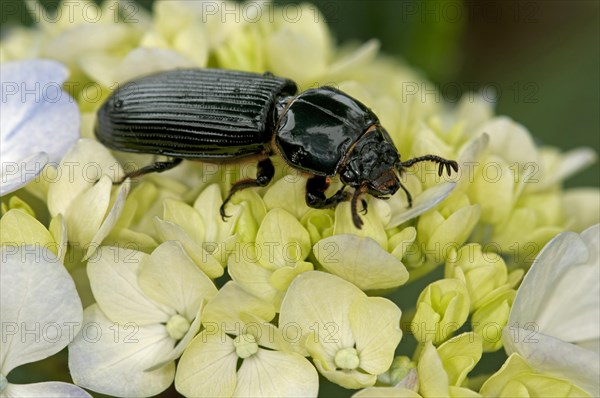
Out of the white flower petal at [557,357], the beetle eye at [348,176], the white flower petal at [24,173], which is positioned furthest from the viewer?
the beetle eye at [348,176]

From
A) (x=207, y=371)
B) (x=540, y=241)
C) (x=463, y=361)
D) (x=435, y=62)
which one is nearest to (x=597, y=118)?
(x=435, y=62)

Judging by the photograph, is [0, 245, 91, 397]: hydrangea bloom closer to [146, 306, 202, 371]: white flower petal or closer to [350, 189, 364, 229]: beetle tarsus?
[146, 306, 202, 371]: white flower petal

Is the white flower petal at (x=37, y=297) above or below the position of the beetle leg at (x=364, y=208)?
below

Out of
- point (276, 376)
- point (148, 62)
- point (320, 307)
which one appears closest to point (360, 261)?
point (320, 307)

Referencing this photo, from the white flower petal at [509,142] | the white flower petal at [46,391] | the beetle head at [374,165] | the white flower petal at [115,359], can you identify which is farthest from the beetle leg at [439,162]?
the white flower petal at [46,391]

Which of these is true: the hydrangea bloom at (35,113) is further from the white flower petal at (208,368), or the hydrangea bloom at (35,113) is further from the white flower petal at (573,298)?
the white flower petal at (573,298)

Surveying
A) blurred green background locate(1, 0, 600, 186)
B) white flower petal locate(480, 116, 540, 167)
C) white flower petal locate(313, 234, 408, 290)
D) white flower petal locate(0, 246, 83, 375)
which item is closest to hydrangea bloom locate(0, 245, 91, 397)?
white flower petal locate(0, 246, 83, 375)

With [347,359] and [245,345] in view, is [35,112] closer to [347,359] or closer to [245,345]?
[245,345]
